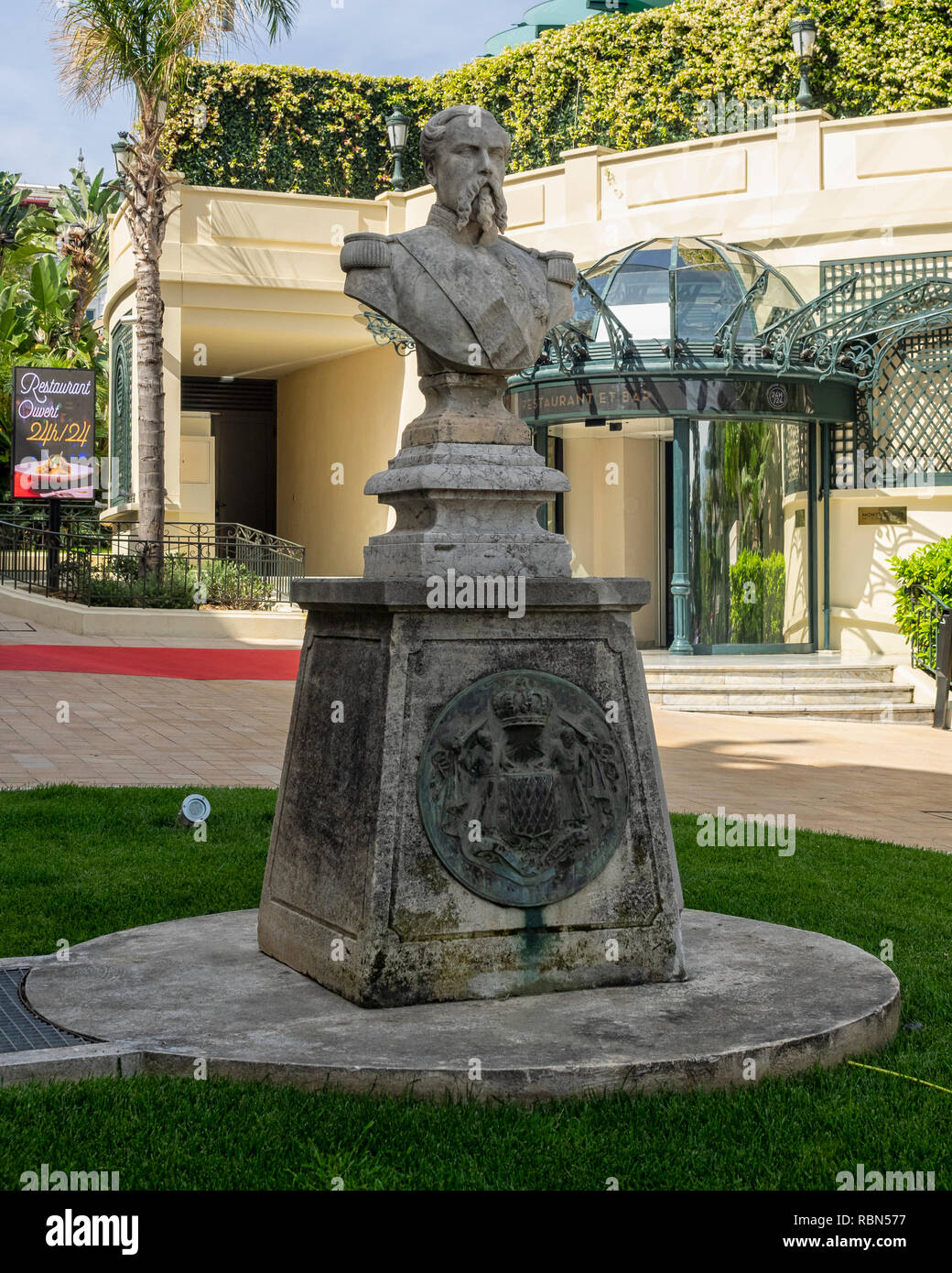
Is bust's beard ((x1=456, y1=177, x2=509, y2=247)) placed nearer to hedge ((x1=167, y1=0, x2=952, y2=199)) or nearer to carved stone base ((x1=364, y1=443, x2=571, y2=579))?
carved stone base ((x1=364, y1=443, x2=571, y2=579))

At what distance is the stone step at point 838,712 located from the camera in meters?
15.1

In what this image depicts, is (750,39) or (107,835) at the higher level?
(750,39)

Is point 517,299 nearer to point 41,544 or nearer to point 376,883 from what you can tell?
point 376,883

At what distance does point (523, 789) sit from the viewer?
4.59m

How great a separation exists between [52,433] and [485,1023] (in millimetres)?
18795

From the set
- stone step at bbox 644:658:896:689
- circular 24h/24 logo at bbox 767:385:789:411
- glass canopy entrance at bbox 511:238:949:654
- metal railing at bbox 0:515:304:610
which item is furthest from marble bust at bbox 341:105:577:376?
metal railing at bbox 0:515:304:610

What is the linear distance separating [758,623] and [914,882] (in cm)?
1059

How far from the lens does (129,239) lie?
23656mm

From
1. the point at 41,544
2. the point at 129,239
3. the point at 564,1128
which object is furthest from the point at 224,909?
the point at 129,239

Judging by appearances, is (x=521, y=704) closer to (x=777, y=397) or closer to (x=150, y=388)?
(x=777, y=397)

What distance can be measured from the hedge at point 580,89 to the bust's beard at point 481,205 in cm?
1799

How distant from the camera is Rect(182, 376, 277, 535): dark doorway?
29.7 m

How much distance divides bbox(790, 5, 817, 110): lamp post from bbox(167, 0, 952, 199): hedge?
65 centimetres

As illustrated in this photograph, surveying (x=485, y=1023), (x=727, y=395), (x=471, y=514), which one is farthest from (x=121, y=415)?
(x=485, y=1023)
